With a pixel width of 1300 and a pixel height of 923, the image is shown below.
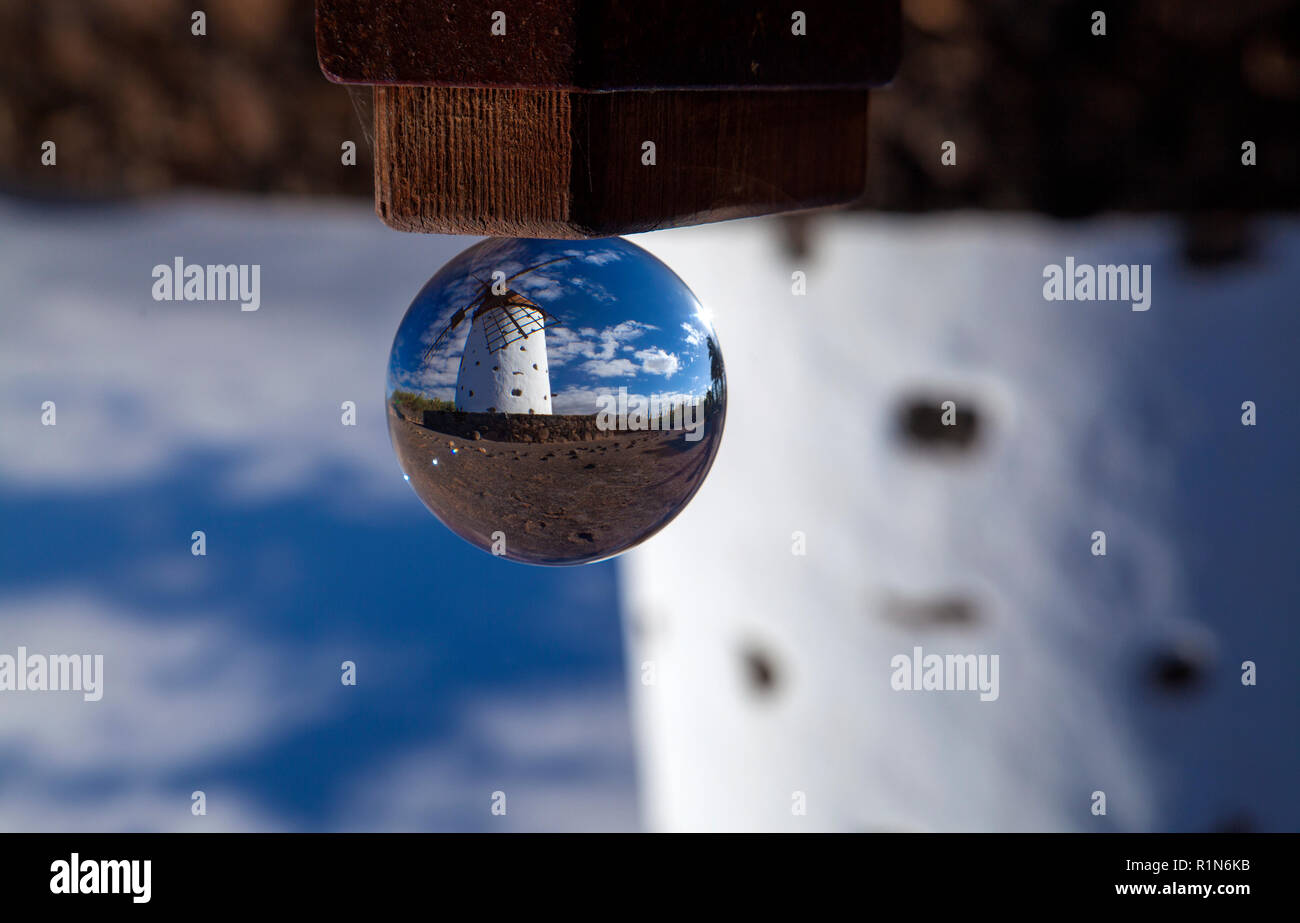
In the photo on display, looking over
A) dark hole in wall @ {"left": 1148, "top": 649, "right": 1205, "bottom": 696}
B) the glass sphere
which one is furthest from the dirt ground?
dark hole in wall @ {"left": 1148, "top": 649, "right": 1205, "bottom": 696}

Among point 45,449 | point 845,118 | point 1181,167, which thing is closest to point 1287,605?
point 1181,167

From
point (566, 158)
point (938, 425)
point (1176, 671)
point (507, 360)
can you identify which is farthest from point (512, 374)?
point (1176, 671)

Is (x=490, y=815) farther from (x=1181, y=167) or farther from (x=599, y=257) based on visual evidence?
(x=599, y=257)

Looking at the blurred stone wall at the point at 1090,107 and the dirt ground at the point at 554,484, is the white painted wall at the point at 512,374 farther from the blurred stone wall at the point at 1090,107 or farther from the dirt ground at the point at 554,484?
the blurred stone wall at the point at 1090,107

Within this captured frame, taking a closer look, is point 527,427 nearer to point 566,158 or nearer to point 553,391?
point 553,391

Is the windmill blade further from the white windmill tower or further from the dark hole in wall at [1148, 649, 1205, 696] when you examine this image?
the dark hole in wall at [1148, 649, 1205, 696]

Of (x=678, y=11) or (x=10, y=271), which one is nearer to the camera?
(x=678, y=11)
